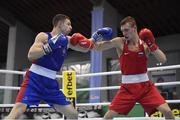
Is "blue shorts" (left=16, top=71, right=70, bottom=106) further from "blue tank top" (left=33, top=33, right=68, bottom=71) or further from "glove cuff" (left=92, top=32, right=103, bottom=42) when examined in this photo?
"glove cuff" (left=92, top=32, right=103, bottom=42)

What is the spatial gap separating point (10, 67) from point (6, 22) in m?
1.80

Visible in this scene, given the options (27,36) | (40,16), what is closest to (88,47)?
(40,16)

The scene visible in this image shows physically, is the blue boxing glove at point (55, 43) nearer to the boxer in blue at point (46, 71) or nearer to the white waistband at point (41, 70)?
the boxer in blue at point (46, 71)

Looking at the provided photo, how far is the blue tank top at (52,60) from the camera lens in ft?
9.41

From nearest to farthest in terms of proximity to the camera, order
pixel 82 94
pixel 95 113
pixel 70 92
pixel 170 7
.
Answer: pixel 70 92 < pixel 95 113 < pixel 170 7 < pixel 82 94

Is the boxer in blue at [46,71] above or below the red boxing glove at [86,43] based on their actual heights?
below

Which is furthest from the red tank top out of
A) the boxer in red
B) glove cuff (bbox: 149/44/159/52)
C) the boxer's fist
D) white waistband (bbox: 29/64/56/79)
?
white waistband (bbox: 29/64/56/79)

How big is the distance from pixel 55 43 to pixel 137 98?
89 cm

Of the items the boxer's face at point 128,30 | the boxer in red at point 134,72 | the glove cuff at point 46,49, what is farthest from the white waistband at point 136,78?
the glove cuff at point 46,49

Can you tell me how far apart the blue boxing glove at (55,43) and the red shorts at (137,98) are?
708mm

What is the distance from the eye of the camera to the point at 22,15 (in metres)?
13.2

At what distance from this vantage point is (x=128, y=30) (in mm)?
3041

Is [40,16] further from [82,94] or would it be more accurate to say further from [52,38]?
[52,38]

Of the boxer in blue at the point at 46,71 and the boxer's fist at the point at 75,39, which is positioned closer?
the boxer in blue at the point at 46,71
